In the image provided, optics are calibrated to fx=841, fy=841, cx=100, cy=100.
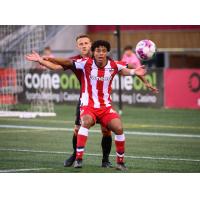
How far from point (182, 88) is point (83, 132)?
1551 centimetres

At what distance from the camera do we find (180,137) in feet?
60.3

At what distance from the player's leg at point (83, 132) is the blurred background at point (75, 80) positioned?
12989 mm

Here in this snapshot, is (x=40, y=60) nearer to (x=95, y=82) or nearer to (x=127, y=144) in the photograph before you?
(x=95, y=82)

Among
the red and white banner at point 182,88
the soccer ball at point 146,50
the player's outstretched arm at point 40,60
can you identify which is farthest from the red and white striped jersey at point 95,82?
the red and white banner at point 182,88

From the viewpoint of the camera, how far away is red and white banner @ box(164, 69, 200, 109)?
27.4 m

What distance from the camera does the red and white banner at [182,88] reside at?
89.9 feet

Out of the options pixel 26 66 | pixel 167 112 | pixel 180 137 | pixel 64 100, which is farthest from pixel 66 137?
pixel 26 66

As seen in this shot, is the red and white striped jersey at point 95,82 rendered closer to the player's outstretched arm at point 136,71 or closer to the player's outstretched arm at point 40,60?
the player's outstretched arm at point 136,71

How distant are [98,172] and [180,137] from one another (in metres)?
6.34

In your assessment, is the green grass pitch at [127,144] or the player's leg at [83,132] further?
the green grass pitch at [127,144]

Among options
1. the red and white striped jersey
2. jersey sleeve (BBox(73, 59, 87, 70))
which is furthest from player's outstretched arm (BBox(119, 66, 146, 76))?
jersey sleeve (BBox(73, 59, 87, 70))

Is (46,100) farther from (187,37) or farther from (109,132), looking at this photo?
(109,132)

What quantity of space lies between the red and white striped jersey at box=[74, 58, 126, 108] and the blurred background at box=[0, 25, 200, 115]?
12.7 metres

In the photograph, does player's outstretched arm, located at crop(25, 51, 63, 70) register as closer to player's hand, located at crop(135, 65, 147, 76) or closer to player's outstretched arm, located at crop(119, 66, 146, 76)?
player's outstretched arm, located at crop(119, 66, 146, 76)
